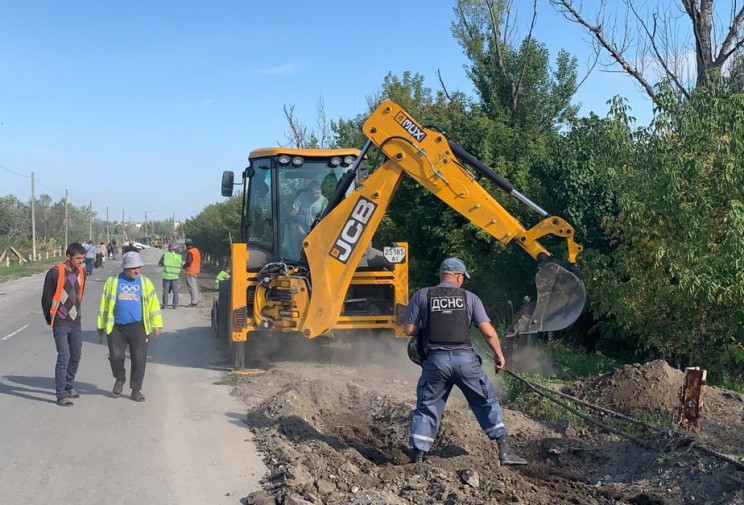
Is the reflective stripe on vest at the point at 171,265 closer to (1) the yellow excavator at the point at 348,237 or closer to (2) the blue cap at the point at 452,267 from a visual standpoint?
(1) the yellow excavator at the point at 348,237

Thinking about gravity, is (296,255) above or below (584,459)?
above

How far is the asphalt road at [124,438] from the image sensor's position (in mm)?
5699

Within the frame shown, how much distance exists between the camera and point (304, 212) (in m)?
11.0

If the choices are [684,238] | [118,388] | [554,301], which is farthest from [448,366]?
[118,388]

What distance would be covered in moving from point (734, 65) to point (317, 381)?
13.9 metres

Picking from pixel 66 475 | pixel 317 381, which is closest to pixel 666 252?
pixel 317 381

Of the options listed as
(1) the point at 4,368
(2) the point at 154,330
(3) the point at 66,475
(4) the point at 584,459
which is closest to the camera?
(3) the point at 66,475

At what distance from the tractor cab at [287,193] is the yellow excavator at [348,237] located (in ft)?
0.05

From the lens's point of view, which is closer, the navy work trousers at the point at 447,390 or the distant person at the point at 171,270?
the navy work trousers at the point at 447,390

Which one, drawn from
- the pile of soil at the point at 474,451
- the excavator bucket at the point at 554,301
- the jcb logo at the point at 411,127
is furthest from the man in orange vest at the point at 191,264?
the excavator bucket at the point at 554,301

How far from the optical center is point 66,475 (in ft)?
19.7

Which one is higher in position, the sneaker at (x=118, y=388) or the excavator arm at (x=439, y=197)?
the excavator arm at (x=439, y=197)

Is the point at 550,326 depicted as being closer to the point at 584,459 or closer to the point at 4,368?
the point at 584,459

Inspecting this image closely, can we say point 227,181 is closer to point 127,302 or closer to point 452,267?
point 127,302
